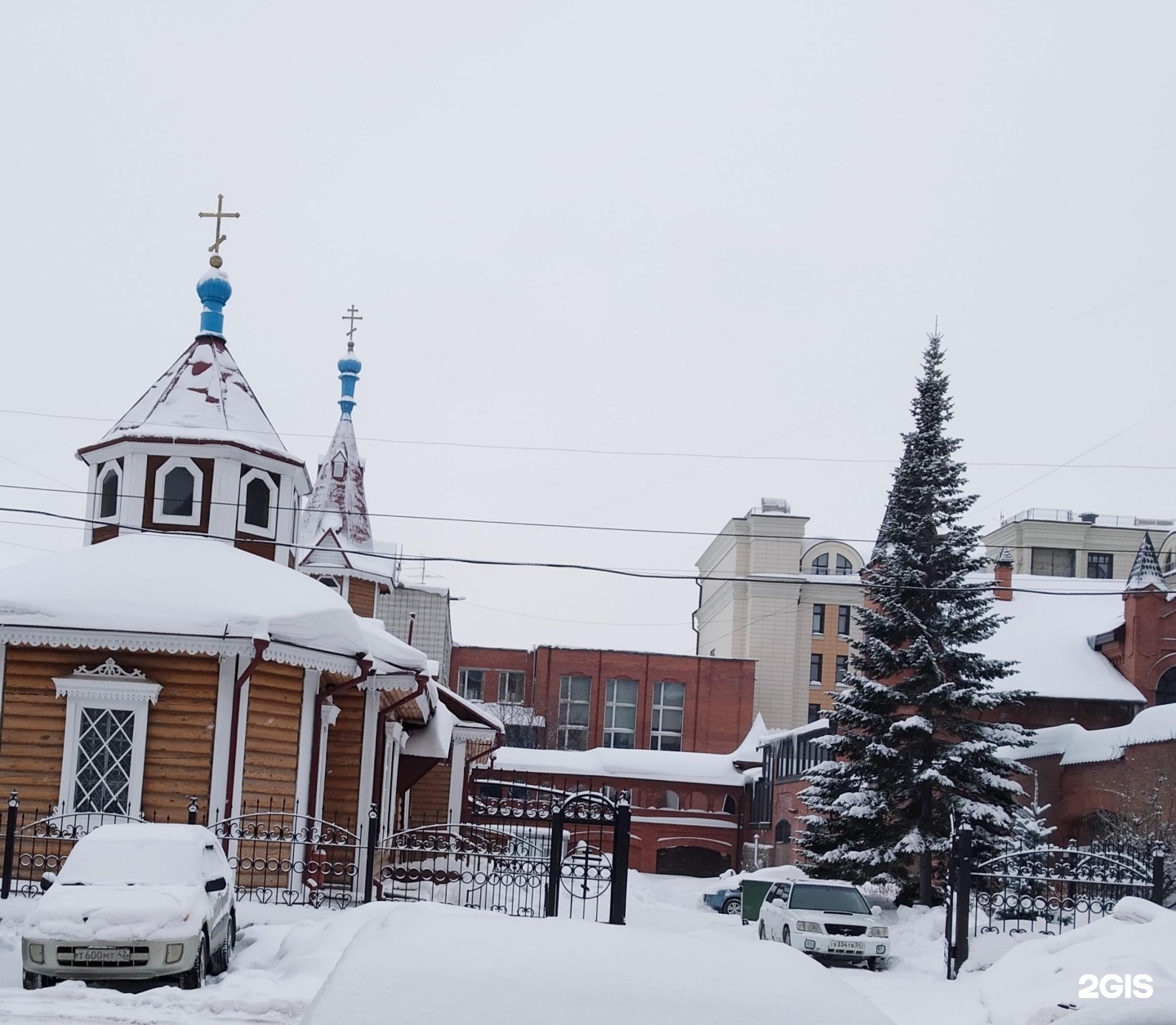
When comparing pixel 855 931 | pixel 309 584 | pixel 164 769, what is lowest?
pixel 855 931

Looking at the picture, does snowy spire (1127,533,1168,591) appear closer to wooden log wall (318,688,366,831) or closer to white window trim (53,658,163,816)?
wooden log wall (318,688,366,831)

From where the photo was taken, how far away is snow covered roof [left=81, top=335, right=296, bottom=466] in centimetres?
2230

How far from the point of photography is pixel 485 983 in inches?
156

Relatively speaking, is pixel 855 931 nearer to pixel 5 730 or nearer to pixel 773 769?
pixel 5 730

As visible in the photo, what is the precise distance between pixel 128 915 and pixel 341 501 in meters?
22.2

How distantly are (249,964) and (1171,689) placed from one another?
37.3m

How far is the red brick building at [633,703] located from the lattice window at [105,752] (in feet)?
174

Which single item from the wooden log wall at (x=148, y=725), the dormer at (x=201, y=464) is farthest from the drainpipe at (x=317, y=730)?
the dormer at (x=201, y=464)

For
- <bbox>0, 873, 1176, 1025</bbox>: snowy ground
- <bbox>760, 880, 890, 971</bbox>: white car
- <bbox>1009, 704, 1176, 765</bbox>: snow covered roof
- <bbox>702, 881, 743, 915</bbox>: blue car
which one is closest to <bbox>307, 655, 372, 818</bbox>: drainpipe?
<bbox>0, 873, 1176, 1025</bbox>: snowy ground

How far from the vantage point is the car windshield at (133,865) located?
12281mm

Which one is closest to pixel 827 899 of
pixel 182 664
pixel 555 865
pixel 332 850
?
pixel 555 865

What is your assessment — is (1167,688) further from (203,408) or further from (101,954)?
(101,954)

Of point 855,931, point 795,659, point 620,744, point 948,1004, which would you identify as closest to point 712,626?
point 795,659

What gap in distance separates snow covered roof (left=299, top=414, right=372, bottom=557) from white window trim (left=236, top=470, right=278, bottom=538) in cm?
869
